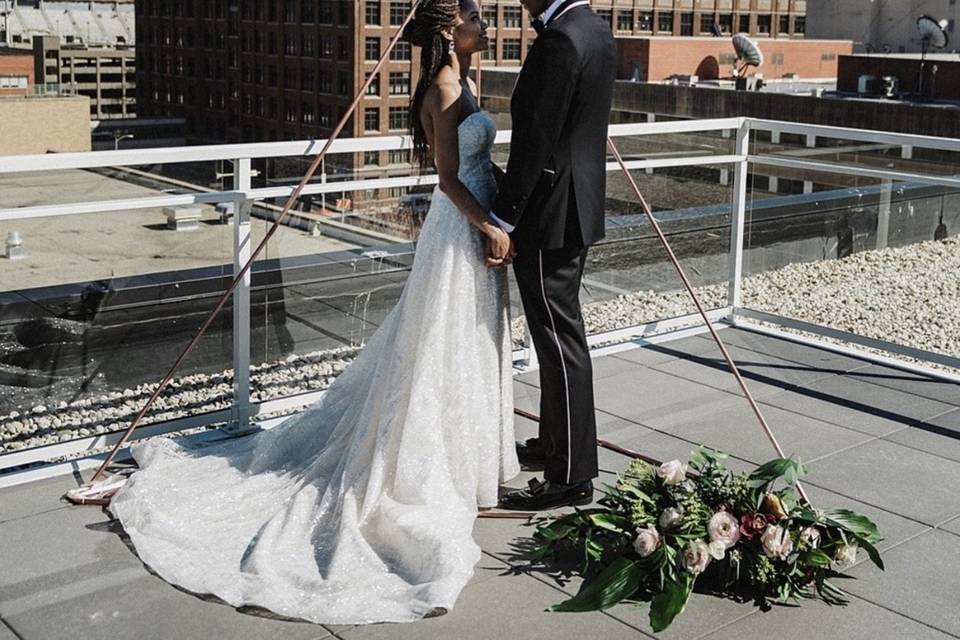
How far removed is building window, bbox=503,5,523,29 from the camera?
98981 mm

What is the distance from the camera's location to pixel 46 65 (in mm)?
108625

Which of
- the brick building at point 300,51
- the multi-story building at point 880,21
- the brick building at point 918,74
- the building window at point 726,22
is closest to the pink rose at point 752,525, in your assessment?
the brick building at point 918,74

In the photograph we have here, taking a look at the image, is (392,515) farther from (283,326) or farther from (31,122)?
(31,122)

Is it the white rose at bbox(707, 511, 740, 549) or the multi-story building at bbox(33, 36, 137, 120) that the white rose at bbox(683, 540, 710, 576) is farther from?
the multi-story building at bbox(33, 36, 137, 120)

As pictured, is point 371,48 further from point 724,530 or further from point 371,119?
point 724,530

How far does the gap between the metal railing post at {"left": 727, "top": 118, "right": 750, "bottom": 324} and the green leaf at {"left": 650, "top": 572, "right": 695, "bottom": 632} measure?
3.21m

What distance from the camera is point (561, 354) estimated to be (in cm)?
362

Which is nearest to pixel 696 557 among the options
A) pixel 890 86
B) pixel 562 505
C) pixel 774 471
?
pixel 774 471

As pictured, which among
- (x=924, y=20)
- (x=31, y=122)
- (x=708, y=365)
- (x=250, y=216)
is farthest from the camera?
(x=31, y=122)

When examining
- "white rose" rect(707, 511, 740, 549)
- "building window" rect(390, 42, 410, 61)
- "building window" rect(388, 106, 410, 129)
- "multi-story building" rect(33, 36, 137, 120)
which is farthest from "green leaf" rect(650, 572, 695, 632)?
"multi-story building" rect(33, 36, 137, 120)

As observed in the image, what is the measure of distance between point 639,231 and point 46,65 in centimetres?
11136

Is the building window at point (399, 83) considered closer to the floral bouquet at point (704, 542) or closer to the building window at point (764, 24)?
the building window at point (764, 24)

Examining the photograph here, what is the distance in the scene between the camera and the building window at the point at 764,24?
387 ft

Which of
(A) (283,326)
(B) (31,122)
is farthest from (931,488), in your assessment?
(B) (31,122)
